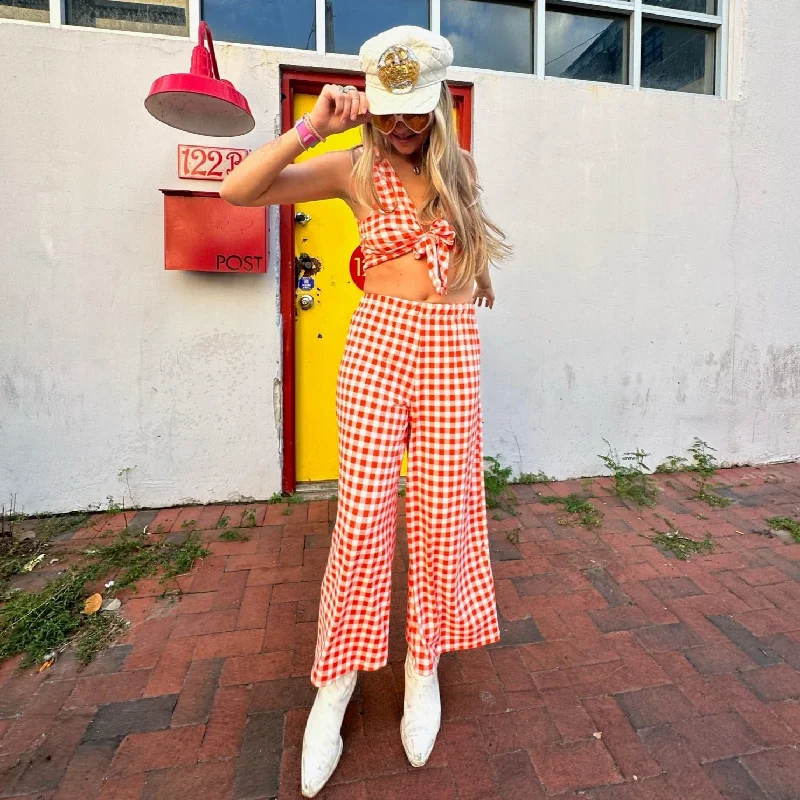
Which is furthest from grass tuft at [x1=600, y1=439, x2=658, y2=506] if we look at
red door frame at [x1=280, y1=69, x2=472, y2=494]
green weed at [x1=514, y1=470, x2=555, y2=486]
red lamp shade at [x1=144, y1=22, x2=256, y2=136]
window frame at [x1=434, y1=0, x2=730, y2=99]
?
red lamp shade at [x1=144, y1=22, x2=256, y2=136]

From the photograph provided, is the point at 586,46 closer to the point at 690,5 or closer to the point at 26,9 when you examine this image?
the point at 690,5

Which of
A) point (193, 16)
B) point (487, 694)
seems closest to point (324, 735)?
point (487, 694)

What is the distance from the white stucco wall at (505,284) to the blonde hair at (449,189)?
5.93 ft

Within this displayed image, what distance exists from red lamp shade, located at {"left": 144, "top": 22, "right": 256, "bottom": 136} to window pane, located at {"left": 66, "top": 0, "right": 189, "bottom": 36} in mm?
900

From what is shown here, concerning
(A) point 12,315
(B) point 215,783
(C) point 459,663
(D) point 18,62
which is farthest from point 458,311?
(D) point 18,62

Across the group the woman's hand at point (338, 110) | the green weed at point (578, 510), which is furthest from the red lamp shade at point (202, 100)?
the green weed at point (578, 510)

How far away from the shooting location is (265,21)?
9.86ft

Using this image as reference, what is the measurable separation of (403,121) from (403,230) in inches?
10.3

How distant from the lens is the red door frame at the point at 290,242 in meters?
3.04

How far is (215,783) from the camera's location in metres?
1.41

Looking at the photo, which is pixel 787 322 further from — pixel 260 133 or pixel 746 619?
pixel 260 133

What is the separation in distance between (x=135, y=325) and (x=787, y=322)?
14.6ft

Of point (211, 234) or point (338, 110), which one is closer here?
point (338, 110)

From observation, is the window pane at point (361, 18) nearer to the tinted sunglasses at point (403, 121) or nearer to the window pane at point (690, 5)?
the window pane at point (690, 5)
